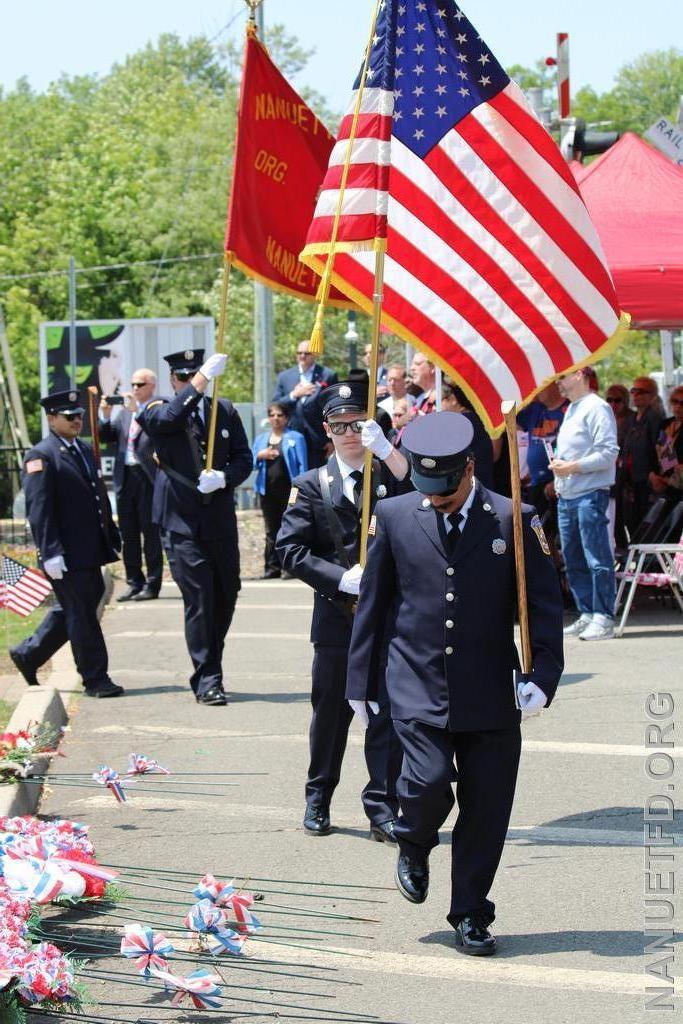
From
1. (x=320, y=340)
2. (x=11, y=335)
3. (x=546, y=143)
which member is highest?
(x=546, y=143)

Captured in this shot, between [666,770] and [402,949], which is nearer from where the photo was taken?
A: [402,949]

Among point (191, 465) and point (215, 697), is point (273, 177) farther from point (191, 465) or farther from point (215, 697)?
point (215, 697)

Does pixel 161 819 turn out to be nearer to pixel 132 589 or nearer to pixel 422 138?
pixel 422 138

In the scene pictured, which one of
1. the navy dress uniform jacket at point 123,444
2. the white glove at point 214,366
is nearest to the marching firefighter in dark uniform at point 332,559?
the white glove at point 214,366

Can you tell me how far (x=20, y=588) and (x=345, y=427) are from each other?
427 cm

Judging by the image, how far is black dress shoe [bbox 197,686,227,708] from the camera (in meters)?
10.3

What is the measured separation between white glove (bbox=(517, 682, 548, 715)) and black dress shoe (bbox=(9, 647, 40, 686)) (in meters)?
6.12

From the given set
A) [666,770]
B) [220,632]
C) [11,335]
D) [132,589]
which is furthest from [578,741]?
[11,335]

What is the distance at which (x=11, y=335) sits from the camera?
4944cm

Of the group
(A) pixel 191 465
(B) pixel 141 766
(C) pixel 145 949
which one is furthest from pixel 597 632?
(C) pixel 145 949

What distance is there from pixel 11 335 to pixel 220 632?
40582 millimetres

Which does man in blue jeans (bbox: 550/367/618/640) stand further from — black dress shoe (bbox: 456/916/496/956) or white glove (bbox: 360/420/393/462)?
black dress shoe (bbox: 456/916/496/956)

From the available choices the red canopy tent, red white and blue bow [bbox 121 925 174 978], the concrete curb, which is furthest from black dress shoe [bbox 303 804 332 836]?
the red canopy tent

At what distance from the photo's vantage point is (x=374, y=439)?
271 inches
